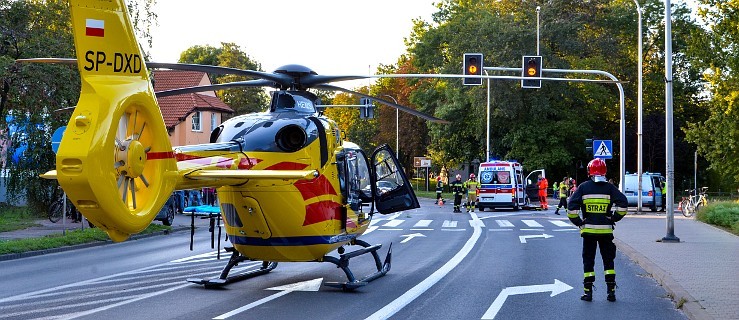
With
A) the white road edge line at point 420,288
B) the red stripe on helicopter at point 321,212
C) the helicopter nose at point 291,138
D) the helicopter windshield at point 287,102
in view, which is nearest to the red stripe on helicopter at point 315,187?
the red stripe on helicopter at point 321,212

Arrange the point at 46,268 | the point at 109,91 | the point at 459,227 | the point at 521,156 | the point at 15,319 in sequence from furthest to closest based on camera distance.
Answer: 1. the point at 521,156
2. the point at 459,227
3. the point at 46,268
4. the point at 15,319
5. the point at 109,91

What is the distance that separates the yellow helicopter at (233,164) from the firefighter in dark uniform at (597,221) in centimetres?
263

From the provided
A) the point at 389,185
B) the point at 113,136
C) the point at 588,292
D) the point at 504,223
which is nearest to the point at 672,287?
the point at 588,292

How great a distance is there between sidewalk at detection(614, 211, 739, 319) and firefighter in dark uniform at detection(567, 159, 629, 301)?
42.7 inches

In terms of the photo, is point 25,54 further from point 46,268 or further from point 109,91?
point 109,91

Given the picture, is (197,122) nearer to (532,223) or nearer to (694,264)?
(532,223)

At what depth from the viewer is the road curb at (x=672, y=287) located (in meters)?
10.7

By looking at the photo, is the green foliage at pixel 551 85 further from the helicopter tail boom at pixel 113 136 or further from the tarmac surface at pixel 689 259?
the helicopter tail boom at pixel 113 136

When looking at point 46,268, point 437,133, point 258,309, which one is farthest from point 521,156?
point 258,309

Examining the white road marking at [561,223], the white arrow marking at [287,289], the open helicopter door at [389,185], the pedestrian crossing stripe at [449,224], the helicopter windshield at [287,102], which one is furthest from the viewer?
the white road marking at [561,223]

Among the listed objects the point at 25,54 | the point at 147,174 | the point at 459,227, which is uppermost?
the point at 25,54

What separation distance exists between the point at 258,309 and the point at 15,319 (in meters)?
2.86

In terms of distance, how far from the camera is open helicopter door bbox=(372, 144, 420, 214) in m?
15.2

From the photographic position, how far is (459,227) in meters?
30.0
